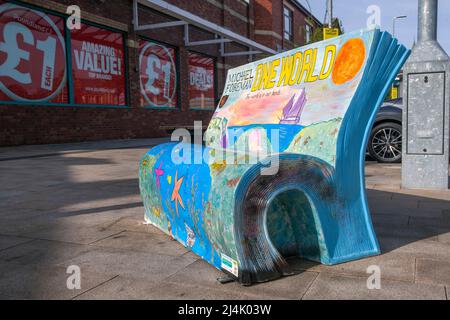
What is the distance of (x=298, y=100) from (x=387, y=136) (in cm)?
534

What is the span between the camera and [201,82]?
2197 cm

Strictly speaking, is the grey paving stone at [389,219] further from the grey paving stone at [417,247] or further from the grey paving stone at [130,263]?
the grey paving stone at [130,263]

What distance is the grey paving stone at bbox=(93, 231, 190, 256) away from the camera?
304 centimetres

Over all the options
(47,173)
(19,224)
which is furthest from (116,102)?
(19,224)

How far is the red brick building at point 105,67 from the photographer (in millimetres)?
12062

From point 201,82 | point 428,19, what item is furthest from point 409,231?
point 201,82

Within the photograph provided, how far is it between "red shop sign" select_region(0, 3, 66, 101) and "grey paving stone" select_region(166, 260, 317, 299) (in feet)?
37.1

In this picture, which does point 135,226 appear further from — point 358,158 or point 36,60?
point 36,60

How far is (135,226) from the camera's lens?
3.72 m

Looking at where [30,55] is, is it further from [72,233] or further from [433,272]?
[433,272]

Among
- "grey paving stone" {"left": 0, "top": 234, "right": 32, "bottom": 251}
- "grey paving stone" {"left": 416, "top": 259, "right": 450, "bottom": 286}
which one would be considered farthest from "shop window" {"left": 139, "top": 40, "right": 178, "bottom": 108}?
"grey paving stone" {"left": 416, "top": 259, "right": 450, "bottom": 286}

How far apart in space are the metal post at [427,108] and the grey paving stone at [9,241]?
4614 mm

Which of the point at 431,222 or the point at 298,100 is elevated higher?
the point at 298,100

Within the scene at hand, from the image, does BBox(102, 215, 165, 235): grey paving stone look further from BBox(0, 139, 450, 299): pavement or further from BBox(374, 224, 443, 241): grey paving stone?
BBox(374, 224, 443, 241): grey paving stone
